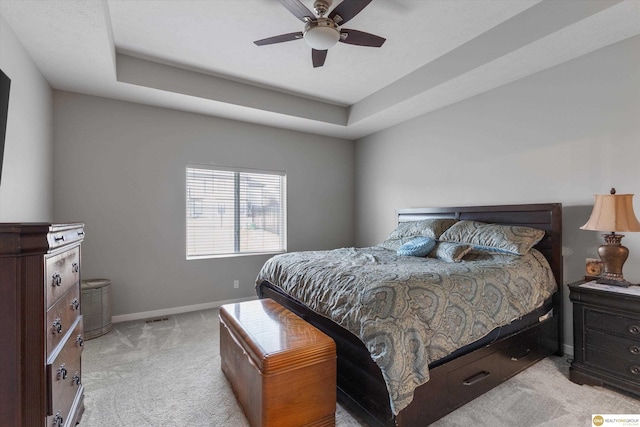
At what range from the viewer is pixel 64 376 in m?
1.44

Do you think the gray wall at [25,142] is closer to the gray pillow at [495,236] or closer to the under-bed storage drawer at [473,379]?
the under-bed storage drawer at [473,379]

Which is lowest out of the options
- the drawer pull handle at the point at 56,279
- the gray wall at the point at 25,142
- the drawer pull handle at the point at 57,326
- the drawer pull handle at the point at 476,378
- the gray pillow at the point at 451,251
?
the drawer pull handle at the point at 476,378

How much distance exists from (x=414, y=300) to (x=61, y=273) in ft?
6.02

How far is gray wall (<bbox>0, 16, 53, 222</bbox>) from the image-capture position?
214cm

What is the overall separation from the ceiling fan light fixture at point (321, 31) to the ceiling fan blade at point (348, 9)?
2.1 inches

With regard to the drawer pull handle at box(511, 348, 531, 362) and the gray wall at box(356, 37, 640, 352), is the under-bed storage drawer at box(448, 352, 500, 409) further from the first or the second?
the gray wall at box(356, 37, 640, 352)

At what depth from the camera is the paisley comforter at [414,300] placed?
155cm

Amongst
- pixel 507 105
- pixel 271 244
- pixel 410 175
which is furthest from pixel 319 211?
pixel 507 105

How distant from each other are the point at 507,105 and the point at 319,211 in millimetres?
2964

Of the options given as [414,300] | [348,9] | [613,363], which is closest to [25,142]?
[348,9]

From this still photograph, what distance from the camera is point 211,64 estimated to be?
323 cm

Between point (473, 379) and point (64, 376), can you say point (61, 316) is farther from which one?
point (473, 379)

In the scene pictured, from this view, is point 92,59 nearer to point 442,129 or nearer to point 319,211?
point 319,211

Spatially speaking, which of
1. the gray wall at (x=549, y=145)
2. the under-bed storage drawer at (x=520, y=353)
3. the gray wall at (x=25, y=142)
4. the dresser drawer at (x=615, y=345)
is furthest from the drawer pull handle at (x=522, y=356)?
the gray wall at (x=25, y=142)
